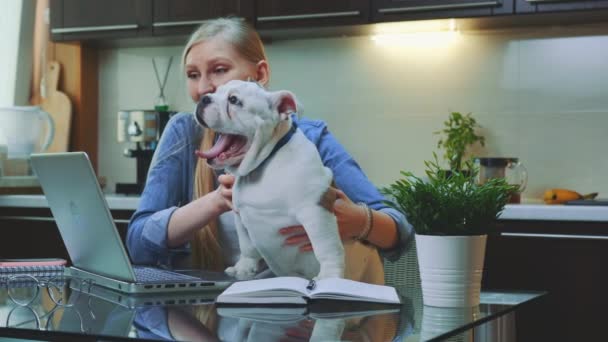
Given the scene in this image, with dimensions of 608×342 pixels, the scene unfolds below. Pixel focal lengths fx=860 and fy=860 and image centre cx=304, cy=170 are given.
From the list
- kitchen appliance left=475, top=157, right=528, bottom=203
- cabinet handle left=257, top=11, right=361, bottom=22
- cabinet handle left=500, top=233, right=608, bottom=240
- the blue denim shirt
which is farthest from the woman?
cabinet handle left=257, top=11, right=361, bottom=22

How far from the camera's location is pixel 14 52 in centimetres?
381

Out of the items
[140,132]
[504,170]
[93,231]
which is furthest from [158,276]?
[140,132]

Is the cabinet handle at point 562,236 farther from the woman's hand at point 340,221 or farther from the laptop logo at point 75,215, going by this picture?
the laptop logo at point 75,215

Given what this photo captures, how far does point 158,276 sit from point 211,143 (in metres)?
0.42

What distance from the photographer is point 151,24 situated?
11.6 feet

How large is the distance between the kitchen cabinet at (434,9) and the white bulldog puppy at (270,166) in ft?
5.82

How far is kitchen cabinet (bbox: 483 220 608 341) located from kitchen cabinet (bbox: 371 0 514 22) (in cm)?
77

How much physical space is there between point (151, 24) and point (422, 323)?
2.67 metres

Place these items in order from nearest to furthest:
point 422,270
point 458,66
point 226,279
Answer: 1. point 422,270
2. point 226,279
3. point 458,66

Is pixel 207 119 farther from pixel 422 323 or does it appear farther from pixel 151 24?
pixel 151 24

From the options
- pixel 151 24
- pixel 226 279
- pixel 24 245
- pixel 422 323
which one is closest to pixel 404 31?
pixel 151 24

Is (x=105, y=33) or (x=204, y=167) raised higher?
(x=105, y=33)

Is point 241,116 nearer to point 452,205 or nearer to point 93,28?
point 452,205

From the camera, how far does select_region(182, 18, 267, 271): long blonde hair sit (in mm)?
1734
